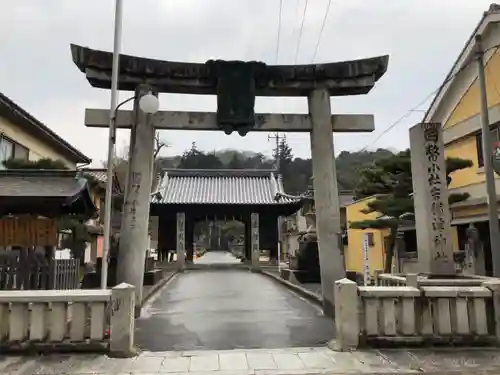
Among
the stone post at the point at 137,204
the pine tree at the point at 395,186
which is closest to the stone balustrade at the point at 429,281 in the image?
the stone post at the point at 137,204

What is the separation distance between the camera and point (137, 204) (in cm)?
1077

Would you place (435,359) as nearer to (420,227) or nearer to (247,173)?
(420,227)

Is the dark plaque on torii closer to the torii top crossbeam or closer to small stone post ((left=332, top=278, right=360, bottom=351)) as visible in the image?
the torii top crossbeam

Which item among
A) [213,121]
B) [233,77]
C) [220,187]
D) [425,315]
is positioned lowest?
[425,315]

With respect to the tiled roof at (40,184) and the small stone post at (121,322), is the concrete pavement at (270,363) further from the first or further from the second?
the tiled roof at (40,184)

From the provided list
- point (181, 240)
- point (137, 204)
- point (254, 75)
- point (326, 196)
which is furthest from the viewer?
point (181, 240)

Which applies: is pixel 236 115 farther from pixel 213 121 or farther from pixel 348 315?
pixel 348 315

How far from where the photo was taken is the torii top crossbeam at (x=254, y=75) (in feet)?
36.3

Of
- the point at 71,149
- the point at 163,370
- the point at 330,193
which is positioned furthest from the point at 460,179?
the point at 71,149

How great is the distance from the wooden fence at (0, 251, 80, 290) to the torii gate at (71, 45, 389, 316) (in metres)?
1.55

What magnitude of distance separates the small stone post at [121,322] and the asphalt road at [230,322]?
0.77m

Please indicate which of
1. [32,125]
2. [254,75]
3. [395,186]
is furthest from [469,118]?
[32,125]

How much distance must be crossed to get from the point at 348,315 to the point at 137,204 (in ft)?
19.3

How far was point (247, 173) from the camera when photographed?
3734 cm
